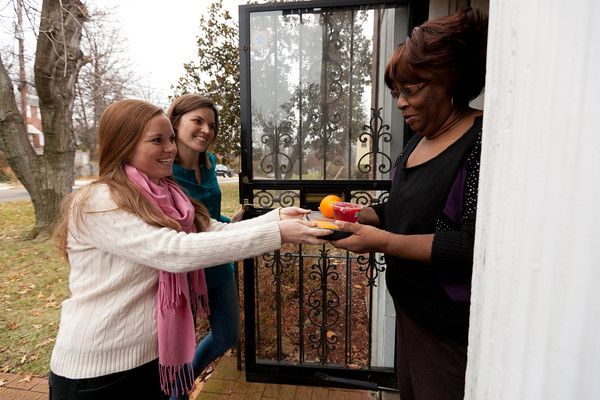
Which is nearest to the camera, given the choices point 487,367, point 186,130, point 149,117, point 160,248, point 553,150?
point 553,150

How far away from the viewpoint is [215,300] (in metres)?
2.33

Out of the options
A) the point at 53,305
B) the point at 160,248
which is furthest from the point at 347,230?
the point at 53,305

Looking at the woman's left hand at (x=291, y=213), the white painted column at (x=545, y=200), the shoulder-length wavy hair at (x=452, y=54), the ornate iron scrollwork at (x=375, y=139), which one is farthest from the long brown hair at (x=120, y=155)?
the ornate iron scrollwork at (x=375, y=139)

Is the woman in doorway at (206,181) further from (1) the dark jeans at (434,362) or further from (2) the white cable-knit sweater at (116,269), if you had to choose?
(1) the dark jeans at (434,362)

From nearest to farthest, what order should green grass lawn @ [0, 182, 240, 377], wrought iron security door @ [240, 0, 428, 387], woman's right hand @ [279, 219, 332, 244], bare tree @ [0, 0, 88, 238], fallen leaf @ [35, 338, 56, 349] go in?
woman's right hand @ [279, 219, 332, 244]
wrought iron security door @ [240, 0, 428, 387]
green grass lawn @ [0, 182, 240, 377]
fallen leaf @ [35, 338, 56, 349]
bare tree @ [0, 0, 88, 238]

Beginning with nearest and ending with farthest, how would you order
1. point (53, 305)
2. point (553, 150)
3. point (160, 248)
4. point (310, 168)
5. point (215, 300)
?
point (553, 150) < point (160, 248) < point (215, 300) < point (310, 168) < point (53, 305)

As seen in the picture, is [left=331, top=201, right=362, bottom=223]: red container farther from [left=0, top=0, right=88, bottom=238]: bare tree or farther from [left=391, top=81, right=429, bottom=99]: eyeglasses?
[left=0, top=0, right=88, bottom=238]: bare tree

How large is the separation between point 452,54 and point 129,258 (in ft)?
4.62

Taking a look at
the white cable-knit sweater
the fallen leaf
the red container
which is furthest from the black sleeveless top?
the fallen leaf

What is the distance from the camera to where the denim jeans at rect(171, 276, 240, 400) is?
91.7 inches

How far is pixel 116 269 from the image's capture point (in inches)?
53.6

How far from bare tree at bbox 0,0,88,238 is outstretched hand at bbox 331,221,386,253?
7276 millimetres

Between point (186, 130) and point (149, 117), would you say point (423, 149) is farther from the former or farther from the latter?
point (186, 130)

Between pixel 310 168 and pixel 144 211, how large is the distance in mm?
1377
